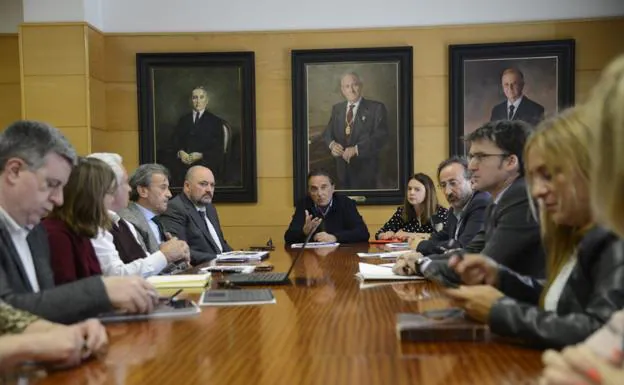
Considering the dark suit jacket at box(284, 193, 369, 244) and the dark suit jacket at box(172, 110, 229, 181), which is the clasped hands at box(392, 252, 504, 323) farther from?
the dark suit jacket at box(172, 110, 229, 181)

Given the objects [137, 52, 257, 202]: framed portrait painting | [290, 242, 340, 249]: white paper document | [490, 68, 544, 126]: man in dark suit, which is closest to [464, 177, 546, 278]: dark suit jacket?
[290, 242, 340, 249]: white paper document

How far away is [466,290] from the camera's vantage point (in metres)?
2.00

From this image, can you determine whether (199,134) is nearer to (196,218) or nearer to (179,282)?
(196,218)

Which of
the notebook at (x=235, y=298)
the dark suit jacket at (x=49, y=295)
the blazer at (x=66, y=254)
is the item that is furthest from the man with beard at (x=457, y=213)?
the dark suit jacket at (x=49, y=295)

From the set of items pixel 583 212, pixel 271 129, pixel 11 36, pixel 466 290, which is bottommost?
pixel 466 290

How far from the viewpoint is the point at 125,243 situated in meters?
3.94

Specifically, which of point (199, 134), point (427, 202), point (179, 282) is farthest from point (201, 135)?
point (179, 282)

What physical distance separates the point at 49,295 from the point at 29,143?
52 cm

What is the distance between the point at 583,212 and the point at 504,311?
331mm

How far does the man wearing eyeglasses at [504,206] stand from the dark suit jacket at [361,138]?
161 inches

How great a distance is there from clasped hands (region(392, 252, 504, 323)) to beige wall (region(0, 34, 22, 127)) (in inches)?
262

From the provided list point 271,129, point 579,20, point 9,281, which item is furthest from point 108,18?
point 9,281

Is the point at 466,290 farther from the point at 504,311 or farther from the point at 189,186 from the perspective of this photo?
the point at 189,186

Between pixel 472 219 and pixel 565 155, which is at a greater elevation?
pixel 565 155
